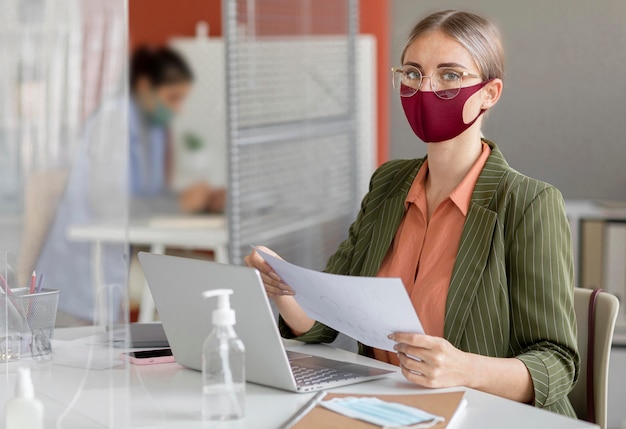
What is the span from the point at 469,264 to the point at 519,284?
0.10 metres

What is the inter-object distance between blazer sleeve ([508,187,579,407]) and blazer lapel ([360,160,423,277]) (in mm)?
304

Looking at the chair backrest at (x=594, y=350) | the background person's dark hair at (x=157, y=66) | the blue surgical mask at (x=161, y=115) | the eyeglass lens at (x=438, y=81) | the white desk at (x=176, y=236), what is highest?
the background person's dark hair at (x=157, y=66)

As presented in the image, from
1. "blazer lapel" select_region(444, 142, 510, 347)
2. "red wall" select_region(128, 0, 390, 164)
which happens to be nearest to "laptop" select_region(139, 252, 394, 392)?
"blazer lapel" select_region(444, 142, 510, 347)

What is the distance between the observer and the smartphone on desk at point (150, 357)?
1.76 m

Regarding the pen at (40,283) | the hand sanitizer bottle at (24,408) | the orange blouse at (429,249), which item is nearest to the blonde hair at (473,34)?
the orange blouse at (429,249)

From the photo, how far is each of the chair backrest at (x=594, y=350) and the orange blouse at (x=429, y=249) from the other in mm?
296

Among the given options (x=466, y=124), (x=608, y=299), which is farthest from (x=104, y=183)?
(x=608, y=299)

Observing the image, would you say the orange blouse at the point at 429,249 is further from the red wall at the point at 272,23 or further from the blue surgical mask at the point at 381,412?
the red wall at the point at 272,23

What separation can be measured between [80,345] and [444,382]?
0.65 m

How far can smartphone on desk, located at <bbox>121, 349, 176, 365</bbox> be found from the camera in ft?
5.78

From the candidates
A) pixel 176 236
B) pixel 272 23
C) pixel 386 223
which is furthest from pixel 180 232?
pixel 386 223

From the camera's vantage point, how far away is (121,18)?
1.52m

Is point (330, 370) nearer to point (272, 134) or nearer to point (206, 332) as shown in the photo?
point (206, 332)

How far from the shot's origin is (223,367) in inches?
53.5
